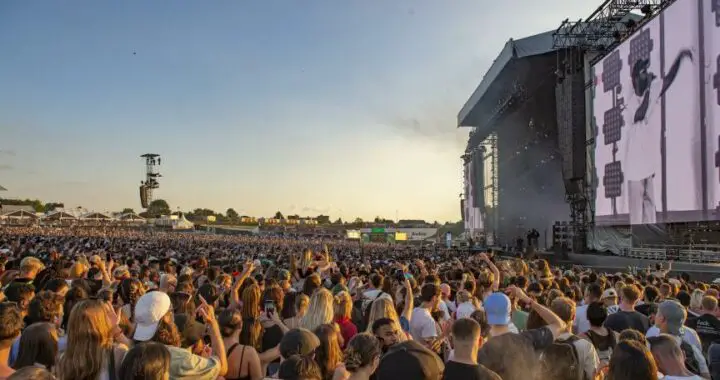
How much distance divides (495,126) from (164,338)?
1311 inches

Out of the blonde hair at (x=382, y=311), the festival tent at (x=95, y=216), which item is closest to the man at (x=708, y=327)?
the blonde hair at (x=382, y=311)

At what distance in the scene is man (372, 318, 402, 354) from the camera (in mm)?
3660

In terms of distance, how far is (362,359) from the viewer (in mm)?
2854

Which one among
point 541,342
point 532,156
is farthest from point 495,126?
point 541,342

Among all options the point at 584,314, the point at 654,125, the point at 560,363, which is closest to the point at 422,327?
the point at 584,314

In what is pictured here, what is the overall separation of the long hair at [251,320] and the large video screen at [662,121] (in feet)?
46.7

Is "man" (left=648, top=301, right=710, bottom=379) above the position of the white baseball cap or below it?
below

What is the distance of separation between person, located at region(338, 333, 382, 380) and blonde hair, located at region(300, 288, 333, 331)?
126 cm

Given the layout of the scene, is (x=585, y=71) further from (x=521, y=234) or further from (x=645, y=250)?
(x=521, y=234)

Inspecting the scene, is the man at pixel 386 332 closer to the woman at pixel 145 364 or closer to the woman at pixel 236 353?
the woman at pixel 236 353

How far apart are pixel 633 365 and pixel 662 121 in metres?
16.4

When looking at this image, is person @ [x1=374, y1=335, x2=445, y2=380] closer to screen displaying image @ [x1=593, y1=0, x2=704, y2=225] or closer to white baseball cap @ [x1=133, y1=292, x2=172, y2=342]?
white baseball cap @ [x1=133, y1=292, x2=172, y2=342]

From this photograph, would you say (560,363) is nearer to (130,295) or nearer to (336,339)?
(336,339)

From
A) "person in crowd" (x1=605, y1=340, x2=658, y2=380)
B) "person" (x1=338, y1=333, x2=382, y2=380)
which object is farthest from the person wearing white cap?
"person in crowd" (x1=605, y1=340, x2=658, y2=380)
